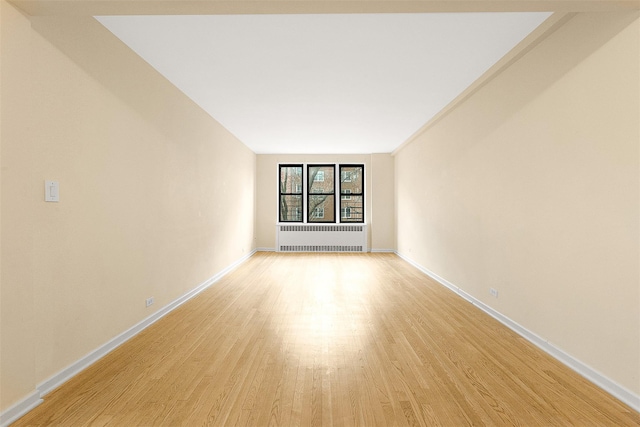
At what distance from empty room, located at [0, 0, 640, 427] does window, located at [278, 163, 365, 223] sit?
164 inches

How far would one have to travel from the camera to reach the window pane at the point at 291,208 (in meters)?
8.94

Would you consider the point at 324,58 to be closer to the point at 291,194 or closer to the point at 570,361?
the point at 570,361

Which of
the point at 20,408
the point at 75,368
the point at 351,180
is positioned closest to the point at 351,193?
the point at 351,180

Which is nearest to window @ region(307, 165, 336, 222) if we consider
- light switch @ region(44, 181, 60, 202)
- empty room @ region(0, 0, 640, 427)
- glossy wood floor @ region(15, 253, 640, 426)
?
empty room @ region(0, 0, 640, 427)

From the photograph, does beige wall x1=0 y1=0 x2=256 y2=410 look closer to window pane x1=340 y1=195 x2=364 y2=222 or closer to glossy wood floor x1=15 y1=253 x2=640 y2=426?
glossy wood floor x1=15 y1=253 x2=640 y2=426

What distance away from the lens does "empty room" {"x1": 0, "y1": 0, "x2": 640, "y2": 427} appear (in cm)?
191

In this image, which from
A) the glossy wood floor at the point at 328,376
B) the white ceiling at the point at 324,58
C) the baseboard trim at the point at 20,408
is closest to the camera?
the baseboard trim at the point at 20,408

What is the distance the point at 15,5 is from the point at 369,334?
339 centimetres

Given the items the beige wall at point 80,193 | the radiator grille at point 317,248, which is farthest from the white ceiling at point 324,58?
the radiator grille at point 317,248

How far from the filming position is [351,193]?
889 cm

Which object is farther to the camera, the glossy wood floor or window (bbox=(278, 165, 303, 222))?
window (bbox=(278, 165, 303, 222))

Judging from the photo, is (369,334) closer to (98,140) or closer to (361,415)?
(361,415)

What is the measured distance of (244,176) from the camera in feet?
24.5

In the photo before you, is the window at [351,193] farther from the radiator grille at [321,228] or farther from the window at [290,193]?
the window at [290,193]
